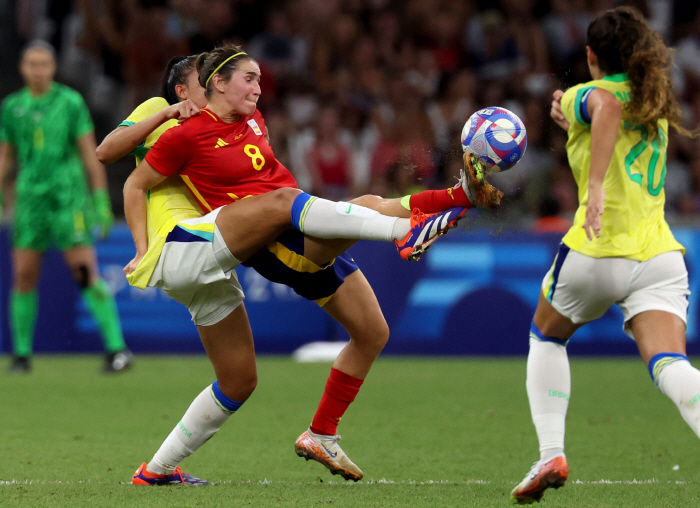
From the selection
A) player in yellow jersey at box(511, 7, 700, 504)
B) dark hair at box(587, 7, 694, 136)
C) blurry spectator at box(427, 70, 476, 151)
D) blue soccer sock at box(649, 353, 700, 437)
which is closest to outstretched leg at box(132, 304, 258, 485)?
player in yellow jersey at box(511, 7, 700, 504)

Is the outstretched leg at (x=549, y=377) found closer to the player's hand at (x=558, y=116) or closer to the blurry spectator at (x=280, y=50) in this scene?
the player's hand at (x=558, y=116)

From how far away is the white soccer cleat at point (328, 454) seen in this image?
4426 mm

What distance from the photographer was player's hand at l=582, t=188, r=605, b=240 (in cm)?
342

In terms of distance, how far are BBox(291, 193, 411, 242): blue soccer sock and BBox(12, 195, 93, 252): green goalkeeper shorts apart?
4789 mm

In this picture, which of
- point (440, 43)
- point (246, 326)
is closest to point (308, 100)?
point (440, 43)

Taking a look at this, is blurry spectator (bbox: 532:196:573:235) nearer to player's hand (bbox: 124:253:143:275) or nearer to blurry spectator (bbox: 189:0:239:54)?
blurry spectator (bbox: 189:0:239:54)

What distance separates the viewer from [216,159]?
13.8ft

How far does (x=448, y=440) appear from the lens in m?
5.59

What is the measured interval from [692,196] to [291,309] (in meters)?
4.76

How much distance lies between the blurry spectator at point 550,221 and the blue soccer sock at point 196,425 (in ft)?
19.6

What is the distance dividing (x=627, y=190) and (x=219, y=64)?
178 cm

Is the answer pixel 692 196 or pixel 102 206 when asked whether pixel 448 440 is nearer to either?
pixel 102 206

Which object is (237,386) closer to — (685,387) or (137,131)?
(137,131)

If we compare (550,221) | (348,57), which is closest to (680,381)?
(550,221)
